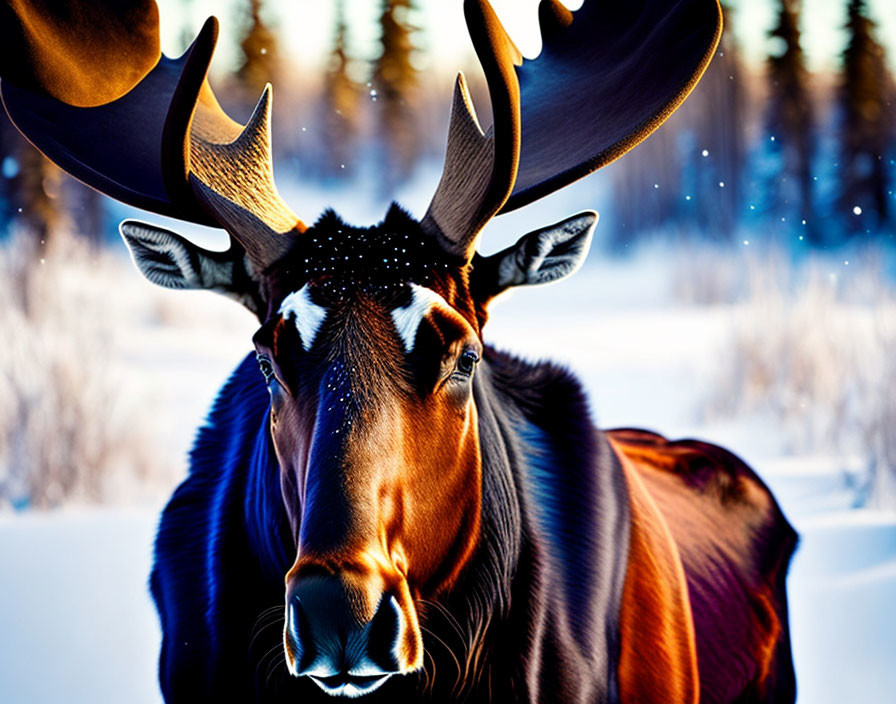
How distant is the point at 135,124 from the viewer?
10.7ft

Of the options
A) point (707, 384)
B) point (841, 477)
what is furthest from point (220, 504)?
point (707, 384)

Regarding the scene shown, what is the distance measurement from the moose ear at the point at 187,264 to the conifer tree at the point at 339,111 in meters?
17.6

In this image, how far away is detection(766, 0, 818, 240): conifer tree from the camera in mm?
17047

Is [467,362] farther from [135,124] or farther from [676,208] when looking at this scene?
[676,208]

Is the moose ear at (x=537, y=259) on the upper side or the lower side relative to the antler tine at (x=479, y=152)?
lower

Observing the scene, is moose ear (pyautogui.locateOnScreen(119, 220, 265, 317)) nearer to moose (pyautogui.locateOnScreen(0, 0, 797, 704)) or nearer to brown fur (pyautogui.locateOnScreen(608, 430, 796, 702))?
moose (pyautogui.locateOnScreen(0, 0, 797, 704))

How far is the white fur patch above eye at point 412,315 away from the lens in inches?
83.7

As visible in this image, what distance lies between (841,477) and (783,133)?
13944 millimetres

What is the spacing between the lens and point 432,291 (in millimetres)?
2227

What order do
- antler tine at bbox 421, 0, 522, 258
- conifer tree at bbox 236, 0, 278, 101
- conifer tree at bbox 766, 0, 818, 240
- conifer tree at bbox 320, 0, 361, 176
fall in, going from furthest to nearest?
conifer tree at bbox 320, 0, 361, 176 < conifer tree at bbox 236, 0, 278, 101 < conifer tree at bbox 766, 0, 818, 240 < antler tine at bbox 421, 0, 522, 258

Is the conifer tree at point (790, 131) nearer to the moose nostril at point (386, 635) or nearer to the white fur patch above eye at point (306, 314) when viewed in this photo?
the white fur patch above eye at point (306, 314)

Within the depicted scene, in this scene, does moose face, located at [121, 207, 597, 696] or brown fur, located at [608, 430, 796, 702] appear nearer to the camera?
moose face, located at [121, 207, 597, 696]

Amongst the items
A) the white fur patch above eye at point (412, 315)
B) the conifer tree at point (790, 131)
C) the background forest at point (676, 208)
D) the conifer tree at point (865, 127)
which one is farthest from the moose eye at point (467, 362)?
the conifer tree at point (790, 131)

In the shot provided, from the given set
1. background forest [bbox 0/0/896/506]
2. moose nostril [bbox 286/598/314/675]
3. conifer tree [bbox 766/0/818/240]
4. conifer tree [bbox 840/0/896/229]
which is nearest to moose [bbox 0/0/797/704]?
moose nostril [bbox 286/598/314/675]
